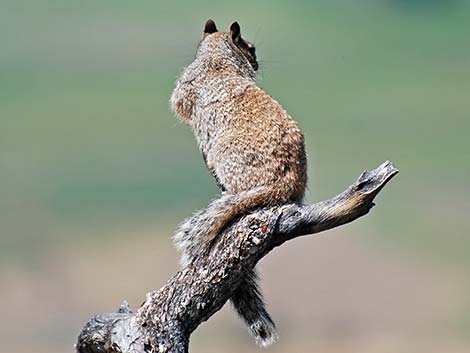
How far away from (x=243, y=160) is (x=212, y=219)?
0.44 metres

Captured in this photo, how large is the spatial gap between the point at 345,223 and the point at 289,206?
1.23 feet

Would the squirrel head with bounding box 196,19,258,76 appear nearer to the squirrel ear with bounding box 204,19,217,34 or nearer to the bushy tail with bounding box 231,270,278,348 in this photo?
the squirrel ear with bounding box 204,19,217,34

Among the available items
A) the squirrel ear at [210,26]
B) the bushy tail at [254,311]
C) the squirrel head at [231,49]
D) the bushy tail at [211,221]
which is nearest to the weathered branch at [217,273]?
the bushy tail at [211,221]

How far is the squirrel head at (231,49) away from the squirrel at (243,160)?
30 cm

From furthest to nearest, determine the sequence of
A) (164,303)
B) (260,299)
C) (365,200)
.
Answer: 1. (260,299)
2. (164,303)
3. (365,200)

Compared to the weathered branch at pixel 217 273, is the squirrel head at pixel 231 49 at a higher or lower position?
higher

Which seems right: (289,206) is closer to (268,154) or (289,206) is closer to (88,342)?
(268,154)

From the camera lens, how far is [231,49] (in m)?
7.39

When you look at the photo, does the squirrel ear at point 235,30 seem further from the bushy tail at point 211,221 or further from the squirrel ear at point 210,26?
the bushy tail at point 211,221

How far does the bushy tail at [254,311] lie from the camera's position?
6.55 metres

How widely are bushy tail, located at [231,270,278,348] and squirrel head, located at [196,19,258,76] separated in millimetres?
1722

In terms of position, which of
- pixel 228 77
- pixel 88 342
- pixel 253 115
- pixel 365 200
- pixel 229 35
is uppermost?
pixel 229 35

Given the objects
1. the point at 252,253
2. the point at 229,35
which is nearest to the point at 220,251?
the point at 252,253

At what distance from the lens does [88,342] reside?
6.51 metres
